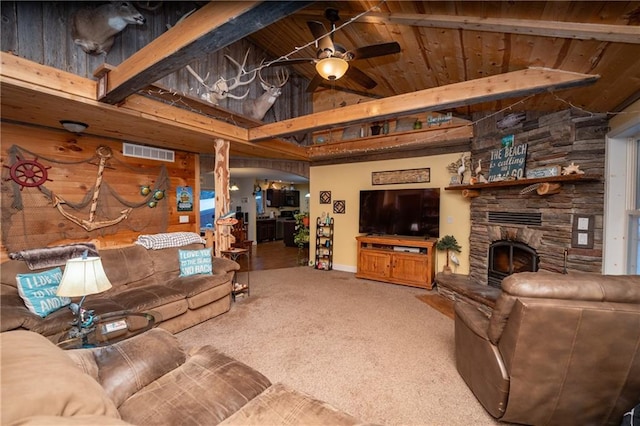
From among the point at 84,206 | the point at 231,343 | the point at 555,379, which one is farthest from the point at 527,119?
the point at 84,206

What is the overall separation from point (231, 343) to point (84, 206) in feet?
9.60

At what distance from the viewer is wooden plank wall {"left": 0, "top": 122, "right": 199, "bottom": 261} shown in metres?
3.13

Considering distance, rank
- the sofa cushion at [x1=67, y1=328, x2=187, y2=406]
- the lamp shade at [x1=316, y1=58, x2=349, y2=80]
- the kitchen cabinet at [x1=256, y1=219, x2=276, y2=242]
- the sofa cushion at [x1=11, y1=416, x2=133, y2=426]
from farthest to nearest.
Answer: the kitchen cabinet at [x1=256, y1=219, x2=276, y2=242] → the lamp shade at [x1=316, y1=58, x2=349, y2=80] → the sofa cushion at [x1=67, y1=328, x2=187, y2=406] → the sofa cushion at [x1=11, y1=416, x2=133, y2=426]

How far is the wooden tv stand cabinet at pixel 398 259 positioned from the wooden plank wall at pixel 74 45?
11.1 feet

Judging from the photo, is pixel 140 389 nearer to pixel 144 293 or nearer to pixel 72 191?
pixel 144 293

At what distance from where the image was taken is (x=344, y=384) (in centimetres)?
212

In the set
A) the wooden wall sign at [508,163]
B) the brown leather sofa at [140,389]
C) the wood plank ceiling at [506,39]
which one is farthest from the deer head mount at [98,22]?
the wooden wall sign at [508,163]

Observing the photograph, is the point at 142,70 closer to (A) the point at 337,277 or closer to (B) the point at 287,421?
(B) the point at 287,421

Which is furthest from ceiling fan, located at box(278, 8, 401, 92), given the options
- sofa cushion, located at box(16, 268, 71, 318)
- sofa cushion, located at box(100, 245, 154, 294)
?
sofa cushion, located at box(16, 268, 71, 318)

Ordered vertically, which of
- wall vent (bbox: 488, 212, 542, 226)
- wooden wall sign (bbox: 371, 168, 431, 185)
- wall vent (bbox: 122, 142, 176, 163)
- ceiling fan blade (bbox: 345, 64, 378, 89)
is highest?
ceiling fan blade (bbox: 345, 64, 378, 89)

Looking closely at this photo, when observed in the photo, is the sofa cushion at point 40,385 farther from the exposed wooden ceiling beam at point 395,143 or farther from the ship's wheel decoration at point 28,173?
the exposed wooden ceiling beam at point 395,143

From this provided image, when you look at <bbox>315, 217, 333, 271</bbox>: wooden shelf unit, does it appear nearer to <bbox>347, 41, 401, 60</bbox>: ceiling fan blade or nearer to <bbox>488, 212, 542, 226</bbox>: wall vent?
<bbox>488, 212, 542, 226</bbox>: wall vent

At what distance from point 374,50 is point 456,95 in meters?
0.94

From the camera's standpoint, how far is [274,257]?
7.29 meters
